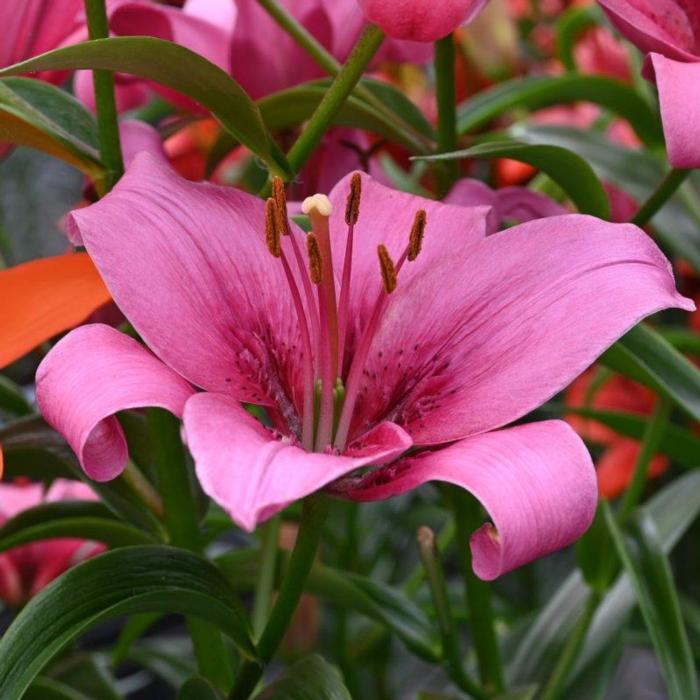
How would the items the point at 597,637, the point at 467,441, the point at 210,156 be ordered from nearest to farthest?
the point at 467,441
the point at 210,156
the point at 597,637

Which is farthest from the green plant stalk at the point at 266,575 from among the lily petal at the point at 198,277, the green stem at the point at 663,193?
the green stem at the point at 663,193

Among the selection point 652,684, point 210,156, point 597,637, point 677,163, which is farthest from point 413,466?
point 652,684

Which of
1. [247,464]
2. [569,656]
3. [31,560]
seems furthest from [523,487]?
[31,560]

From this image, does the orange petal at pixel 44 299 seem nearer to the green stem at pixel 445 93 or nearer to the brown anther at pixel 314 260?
the brown anther at pixel 314 260

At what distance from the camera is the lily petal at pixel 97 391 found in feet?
1.09

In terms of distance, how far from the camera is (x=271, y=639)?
17.3 inches

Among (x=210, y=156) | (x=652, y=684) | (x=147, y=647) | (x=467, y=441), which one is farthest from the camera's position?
(x=652, y=684)

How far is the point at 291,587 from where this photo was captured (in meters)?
0.42

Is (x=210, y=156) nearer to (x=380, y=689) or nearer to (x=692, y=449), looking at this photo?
(x=692, y=449)

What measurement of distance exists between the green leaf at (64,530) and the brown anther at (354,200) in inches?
7.2

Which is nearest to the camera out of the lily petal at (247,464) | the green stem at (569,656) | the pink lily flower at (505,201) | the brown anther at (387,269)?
the lily petal at (247,464)

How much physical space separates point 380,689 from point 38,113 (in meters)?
0.61

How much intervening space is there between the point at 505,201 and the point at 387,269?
14cm

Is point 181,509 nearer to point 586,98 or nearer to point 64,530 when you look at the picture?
point 64,530
